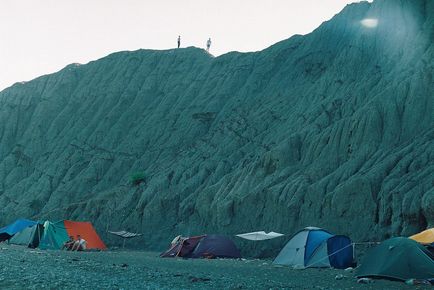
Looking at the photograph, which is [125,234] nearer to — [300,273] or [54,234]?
[54,234]

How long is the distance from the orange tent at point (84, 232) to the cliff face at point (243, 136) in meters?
4.07

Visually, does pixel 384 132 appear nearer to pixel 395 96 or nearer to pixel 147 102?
pixel 395 96

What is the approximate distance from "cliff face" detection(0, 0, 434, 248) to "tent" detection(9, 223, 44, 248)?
693 centimetres

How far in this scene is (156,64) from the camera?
2729 inches

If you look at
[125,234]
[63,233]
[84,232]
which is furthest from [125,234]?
[63,233]

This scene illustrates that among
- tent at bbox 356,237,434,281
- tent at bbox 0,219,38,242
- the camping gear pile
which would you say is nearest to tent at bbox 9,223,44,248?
the camping gear pile

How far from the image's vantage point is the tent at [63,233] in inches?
1407

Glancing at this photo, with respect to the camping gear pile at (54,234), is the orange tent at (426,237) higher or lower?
higher

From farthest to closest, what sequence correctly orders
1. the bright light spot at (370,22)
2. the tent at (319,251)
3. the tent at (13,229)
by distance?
the bright light spot at (370,22) → the tent at (13,229) → the tent at (319,251)

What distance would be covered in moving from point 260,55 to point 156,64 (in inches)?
538

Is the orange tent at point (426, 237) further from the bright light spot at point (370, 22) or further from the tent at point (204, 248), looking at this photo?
the bright light spot at point (370, 22)

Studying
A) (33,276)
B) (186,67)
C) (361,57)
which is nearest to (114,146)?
(186,67)

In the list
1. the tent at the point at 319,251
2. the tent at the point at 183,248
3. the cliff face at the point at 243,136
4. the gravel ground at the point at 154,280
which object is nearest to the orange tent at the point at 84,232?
the cliff face at the point at 243,136

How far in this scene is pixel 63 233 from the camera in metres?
36.1
